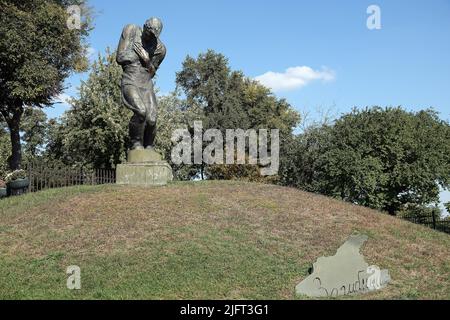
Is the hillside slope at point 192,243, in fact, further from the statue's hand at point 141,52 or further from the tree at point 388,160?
the tree at point 388,160

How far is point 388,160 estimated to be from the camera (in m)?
27.0

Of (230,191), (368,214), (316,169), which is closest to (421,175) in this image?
(316,169)

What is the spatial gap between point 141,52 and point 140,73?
1.79ft

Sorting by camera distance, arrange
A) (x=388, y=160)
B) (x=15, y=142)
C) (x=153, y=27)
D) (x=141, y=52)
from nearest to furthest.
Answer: (x=153, y=27) → (x=141, y=52) → (x=388, y=160) → (x=15, y=142)

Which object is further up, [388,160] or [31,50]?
[31,50]

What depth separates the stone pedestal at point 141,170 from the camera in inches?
515

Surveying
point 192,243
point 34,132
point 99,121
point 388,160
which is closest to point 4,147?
point 34,132

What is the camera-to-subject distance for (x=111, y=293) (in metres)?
7.44

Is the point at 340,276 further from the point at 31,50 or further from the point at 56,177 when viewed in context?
the point at 31,50

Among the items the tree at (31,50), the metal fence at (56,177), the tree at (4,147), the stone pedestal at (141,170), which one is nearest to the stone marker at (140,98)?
the stone pedestal at (141,170)

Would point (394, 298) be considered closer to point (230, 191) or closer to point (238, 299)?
point (238, 299)

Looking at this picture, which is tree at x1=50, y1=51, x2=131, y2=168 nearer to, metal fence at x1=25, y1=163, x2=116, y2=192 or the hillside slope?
metal fence at x1=25, y1=163, x2=116, y2=192
